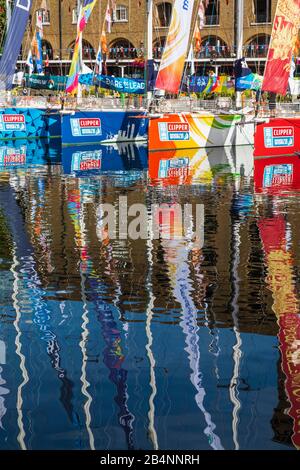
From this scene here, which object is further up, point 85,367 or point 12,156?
point 85,367

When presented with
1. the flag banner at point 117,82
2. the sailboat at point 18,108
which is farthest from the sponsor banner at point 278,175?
the sailboat at point 18,108

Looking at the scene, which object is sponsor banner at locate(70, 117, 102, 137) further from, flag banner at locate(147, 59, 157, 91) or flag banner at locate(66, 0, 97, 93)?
flag banner at locate(147, 59, 157, 91)

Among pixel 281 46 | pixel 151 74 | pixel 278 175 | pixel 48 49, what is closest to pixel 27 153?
pixel 151 74

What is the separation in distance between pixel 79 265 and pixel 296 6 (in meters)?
26.9

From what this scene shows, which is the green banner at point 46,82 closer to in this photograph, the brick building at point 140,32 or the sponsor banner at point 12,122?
the sponsor banner at point 12,122

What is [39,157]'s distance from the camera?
43.6m

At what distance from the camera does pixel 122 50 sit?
7944cm

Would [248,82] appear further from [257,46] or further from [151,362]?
[151,362]

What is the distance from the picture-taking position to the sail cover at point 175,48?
45.2 m

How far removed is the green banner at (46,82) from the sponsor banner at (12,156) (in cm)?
687

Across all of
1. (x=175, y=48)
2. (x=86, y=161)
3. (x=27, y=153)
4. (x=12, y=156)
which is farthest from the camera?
(x=27, y=153)

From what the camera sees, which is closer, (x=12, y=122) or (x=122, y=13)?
(x=12, y=122)

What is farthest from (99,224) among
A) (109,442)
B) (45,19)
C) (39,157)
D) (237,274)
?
(45,19)

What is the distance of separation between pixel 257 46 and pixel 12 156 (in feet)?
118
